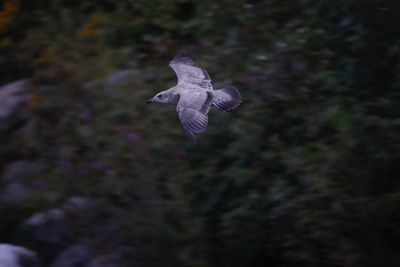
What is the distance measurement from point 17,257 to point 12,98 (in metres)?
1.94

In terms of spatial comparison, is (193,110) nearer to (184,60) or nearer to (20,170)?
(184,60)

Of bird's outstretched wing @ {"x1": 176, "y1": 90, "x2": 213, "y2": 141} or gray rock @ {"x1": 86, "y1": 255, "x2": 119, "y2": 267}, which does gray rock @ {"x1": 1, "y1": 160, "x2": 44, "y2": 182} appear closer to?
gray rock @ {"x1": 86, "y1": 255, "x2": 119, "y2": 267}

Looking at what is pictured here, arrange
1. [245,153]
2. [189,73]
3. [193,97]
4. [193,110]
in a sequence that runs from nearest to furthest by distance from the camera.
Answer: [193,110] → [193,97] → [189,73] → [245,153]

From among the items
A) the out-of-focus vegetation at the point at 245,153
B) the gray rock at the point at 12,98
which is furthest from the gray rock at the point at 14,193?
the gray rock at the point at 12,98

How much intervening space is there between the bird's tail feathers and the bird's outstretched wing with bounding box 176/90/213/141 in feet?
0.33

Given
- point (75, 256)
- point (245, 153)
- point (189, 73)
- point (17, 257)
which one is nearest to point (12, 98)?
point (17, 257)

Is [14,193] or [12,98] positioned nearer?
[14,193]

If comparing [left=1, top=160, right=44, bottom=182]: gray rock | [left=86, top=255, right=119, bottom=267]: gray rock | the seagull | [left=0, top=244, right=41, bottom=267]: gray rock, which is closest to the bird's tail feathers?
the seagull

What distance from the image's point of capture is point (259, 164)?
5.38 metres

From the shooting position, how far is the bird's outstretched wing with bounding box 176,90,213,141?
389 centimetres

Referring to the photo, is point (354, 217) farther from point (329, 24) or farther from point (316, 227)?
point (329, 24)

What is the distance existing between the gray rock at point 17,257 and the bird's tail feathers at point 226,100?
6.86 feet

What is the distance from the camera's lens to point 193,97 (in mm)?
4117

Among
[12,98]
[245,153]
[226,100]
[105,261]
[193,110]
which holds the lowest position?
[105,261]
